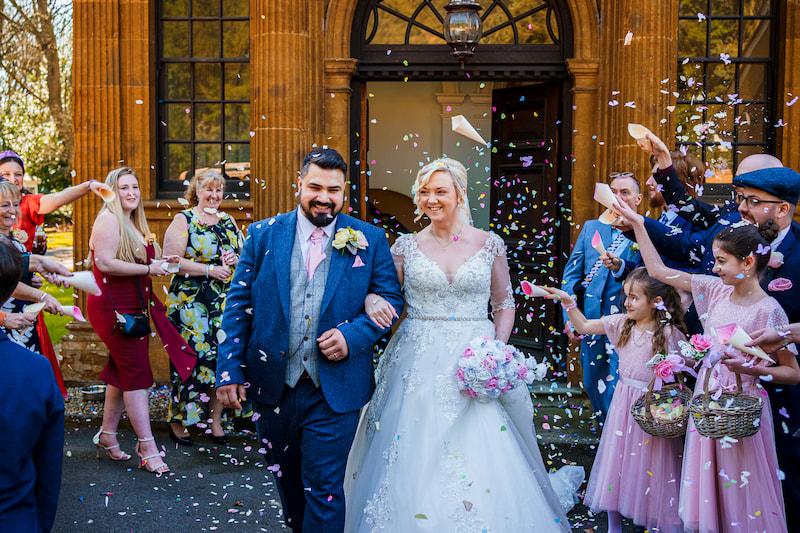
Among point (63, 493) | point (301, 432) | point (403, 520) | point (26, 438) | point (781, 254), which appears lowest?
point (63, 493)

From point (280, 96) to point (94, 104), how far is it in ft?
5.93

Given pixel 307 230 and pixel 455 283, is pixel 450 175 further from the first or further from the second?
pixel 307 230

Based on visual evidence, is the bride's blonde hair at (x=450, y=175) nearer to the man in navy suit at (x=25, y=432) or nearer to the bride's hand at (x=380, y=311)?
the bride's hand at (x=380, y=311)

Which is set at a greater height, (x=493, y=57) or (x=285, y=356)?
(x=493, y=57)

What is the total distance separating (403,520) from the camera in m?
4.62

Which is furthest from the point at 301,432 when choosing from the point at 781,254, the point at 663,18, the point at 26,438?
the point at 663,18

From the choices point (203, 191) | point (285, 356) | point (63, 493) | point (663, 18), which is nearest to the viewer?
point (285, 356)

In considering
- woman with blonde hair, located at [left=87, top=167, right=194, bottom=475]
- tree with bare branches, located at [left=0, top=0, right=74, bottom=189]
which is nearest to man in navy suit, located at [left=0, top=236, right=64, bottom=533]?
woman with blonde hair, located at [left=87, top=167, right=194, bottom=475]

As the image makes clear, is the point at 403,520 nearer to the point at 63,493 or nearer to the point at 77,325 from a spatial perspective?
the point at 63,493

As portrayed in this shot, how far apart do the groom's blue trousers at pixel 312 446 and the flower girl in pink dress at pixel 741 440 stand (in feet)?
5.74

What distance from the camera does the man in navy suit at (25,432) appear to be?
9.64 feet

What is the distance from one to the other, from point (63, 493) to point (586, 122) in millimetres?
5468

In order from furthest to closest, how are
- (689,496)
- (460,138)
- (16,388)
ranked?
(460,138) → (689,496) → (16,388)

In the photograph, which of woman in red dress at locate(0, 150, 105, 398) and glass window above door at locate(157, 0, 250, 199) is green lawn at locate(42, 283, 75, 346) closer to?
glass window above door at locate(157, 0, 250, 199)
